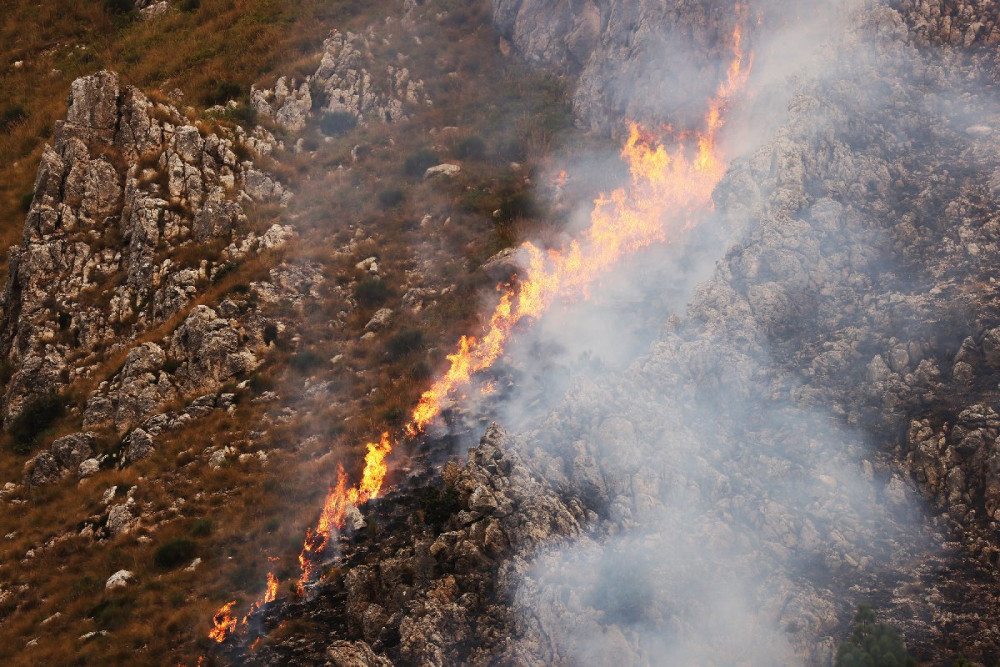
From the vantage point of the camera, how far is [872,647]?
1759cm

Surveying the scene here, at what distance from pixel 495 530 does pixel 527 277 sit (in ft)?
61.1

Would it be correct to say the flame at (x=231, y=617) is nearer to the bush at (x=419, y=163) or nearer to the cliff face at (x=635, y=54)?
the bush at (x=419, y=163)

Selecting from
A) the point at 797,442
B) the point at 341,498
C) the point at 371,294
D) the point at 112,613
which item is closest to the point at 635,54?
the point at 371,294

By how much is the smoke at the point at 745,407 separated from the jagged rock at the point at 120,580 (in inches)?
635

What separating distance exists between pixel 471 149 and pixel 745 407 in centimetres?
3017

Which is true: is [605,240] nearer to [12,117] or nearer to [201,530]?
[201,530]

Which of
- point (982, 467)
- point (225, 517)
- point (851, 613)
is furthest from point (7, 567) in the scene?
point (982, 467)

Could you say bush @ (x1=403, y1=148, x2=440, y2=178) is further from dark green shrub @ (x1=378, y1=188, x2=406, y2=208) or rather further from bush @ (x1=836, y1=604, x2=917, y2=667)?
bush @ (x1=836, y1=604, x2=917, y2=667)

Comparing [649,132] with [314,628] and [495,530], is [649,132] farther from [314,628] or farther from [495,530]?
[314,628]

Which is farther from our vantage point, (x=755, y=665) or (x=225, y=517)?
(x=225, y=517)

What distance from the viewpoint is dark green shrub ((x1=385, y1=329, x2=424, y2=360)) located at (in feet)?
119

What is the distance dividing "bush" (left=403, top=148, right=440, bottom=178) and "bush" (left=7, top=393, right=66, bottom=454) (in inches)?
1003

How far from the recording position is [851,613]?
19.7 m

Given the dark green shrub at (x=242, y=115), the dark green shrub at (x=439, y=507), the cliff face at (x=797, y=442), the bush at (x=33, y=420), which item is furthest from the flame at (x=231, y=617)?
the dark green shrub at (x=242, y=115)
